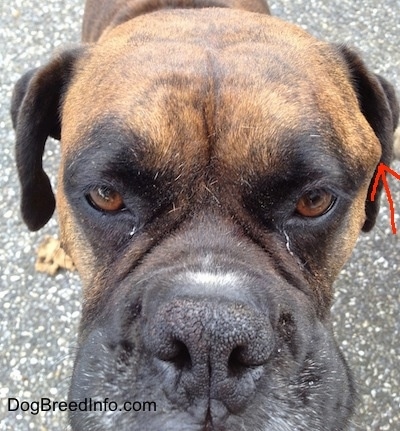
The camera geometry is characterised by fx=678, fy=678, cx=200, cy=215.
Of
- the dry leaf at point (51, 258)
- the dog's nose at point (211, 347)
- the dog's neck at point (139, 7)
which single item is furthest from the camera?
the dry leaf at point (51, 258)

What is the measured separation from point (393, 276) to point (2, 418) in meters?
2.14

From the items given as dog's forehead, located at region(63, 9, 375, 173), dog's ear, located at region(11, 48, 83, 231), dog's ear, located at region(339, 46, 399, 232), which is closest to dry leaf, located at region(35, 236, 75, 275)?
dog's ear, located at region(11, 48, 83, 231)

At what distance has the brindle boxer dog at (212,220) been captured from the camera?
176 cm

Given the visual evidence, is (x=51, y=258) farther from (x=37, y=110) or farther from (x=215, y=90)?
(x=215, y=90)

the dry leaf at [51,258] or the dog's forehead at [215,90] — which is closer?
the dog's forehead at [215,90]

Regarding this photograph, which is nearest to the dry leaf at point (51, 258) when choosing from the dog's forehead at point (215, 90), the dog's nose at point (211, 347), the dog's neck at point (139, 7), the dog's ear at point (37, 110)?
the dog's ear at point (37, 110)

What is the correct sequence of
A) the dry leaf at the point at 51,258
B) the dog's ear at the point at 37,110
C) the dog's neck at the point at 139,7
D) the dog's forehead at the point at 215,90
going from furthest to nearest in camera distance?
the dry leaf at the point at 51,258 < the dog's neck at the point at 139,7 < the dog's ear at the point at 37,110 < the dog's forehead at the point at 215,90

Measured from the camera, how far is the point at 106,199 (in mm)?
2102

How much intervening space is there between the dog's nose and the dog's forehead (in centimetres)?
48

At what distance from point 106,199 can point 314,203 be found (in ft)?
2.11

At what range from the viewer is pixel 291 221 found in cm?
211

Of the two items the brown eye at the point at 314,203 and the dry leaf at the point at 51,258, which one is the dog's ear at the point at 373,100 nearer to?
the brown eye at the point at 314,203

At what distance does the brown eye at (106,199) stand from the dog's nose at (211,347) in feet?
1.49

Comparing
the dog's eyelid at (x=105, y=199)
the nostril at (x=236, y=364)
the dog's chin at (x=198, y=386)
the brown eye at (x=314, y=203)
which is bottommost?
the dog's chin at (x=198, y=386)
